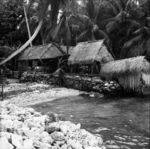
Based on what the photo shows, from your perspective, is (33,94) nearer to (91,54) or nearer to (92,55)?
(92,55)

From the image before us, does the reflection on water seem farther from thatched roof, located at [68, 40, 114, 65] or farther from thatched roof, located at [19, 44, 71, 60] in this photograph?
thatched roof, located at [19, 44, 71, 60]

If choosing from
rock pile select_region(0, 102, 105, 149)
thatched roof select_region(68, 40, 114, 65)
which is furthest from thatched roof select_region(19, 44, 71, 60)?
rock pile select_region(0, 102, 105, 149)

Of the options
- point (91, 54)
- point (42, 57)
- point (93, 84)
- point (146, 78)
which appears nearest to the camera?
point (146, 78)

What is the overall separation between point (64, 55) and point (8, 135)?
17237 mm

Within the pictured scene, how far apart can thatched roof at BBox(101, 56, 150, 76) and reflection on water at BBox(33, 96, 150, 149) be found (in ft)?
5.73

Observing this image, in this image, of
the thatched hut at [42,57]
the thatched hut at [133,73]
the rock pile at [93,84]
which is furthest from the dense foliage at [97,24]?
the thatched hut at [133,73]

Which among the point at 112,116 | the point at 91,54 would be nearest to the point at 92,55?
the point at 91,54

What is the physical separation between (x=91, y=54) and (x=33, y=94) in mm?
5293

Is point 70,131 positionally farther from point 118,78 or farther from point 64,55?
point 64,55

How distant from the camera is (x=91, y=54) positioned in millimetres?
18094

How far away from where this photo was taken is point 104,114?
1058 cm

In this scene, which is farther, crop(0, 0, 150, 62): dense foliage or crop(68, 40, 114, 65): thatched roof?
crop(0, 0, 150, 62): dense foliage

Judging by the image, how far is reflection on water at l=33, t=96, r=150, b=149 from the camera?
731cm

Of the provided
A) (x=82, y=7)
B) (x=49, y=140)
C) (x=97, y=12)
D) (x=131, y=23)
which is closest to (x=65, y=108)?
(x=49, y=140)
